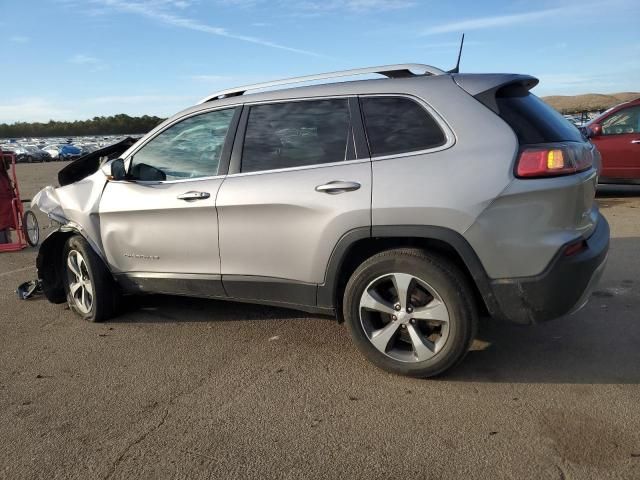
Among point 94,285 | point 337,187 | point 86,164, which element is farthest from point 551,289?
point 86,164

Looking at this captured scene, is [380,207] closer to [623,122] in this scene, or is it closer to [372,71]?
[372,71]

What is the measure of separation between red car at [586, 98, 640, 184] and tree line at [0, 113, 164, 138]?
102m

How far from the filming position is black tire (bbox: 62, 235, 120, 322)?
4551mm

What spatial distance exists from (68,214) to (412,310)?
3147mm

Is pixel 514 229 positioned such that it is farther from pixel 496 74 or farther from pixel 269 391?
pixel 269 391

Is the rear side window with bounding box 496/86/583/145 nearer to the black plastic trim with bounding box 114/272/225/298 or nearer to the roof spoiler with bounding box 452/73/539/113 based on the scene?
the roof spoiler with bounding box 452/73/539/113

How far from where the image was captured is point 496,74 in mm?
3389

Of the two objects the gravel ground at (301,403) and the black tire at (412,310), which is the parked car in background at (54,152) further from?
the black tire at (412,310)

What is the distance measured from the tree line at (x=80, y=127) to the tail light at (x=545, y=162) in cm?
10704

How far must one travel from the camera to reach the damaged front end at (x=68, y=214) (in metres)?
4.54

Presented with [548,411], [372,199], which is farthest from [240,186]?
[548,411]

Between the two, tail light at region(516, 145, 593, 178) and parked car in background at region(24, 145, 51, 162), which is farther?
parked car in background at region(24, 145, 51, 162)

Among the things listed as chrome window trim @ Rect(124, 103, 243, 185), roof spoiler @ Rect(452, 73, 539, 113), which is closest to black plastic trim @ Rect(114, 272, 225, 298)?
chrome window trim @ Rect(124, 103, 243, 185)

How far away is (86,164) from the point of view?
5.32 m
